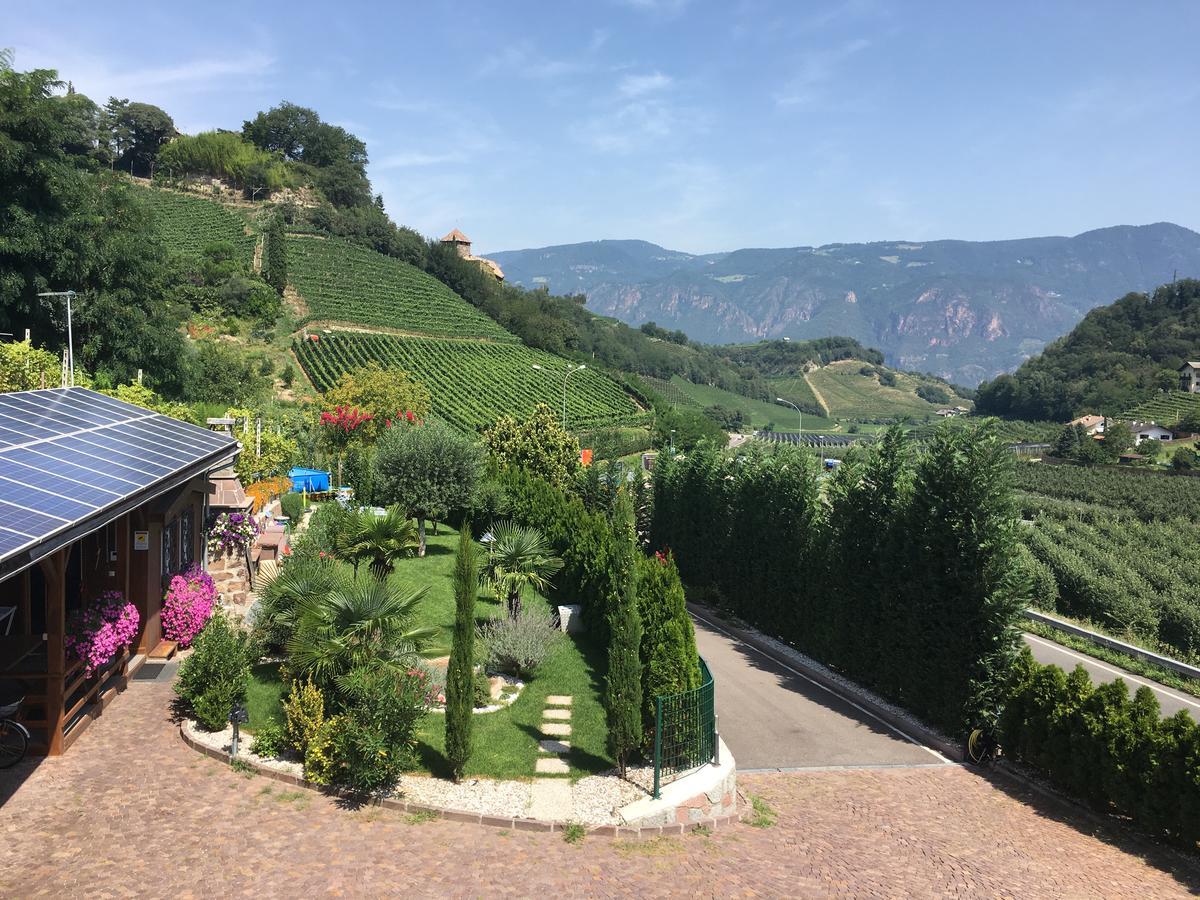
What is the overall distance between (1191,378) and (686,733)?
126 metres

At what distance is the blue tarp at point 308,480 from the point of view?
111 feet

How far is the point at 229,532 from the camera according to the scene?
18.9 meters

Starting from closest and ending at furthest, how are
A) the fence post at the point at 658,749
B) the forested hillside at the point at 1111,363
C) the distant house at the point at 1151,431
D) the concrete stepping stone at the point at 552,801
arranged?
the concrete stepping stone at the point at 552,801 < the fence post at the point at 658,749 < the distant house at the point at 1151,431 < the forested hillside at the point at 1111,363

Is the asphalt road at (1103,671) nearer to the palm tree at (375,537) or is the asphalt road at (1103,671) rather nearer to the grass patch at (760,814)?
the grass patch at (760,814)

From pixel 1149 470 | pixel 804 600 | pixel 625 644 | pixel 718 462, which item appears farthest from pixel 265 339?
pixel 1149 470

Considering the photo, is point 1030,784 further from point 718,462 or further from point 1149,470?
point 1149,470

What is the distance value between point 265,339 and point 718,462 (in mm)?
53699

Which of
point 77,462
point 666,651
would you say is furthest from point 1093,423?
point 77,462

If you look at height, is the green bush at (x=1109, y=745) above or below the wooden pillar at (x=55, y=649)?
below

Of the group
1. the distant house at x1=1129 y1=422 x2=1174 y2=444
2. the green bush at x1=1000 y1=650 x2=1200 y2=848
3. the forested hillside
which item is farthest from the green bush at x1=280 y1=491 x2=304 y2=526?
the forested hillside

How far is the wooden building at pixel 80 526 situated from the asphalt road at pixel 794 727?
10.1 meters

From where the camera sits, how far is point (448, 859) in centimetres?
976

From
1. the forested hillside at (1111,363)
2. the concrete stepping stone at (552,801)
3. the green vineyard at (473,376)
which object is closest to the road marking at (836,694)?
the concrete stepping stone at (552,801)

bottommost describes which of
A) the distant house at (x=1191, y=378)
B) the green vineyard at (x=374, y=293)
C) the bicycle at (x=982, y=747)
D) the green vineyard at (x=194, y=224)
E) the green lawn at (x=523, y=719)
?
the bicycle at (x=982, y=747)
